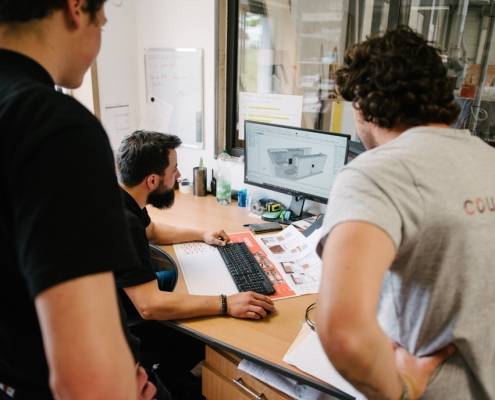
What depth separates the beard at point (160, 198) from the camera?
1653 millimetres

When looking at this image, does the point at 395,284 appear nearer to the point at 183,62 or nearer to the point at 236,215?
the point at 236,215

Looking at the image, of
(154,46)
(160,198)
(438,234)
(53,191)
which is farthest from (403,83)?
(154,46)

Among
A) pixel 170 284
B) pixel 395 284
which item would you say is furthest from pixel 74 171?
pixel 170 284

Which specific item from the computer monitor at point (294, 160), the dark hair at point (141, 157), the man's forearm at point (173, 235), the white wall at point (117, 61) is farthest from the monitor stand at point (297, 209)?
the white wall at point (117, 61)

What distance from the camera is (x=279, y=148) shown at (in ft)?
6.68

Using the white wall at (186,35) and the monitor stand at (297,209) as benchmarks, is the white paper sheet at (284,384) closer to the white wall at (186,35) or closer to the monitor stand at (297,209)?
the monitor stand at (297,209)

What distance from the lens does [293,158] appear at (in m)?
2.00

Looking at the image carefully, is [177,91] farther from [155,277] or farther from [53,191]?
[53,191]

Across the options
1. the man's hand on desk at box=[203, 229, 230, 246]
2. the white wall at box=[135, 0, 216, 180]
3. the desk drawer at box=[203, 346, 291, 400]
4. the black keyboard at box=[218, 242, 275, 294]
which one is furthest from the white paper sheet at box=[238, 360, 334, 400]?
the white wall at box=[135, 0, 216, 180]

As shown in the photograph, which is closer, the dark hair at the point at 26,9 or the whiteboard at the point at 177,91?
the dark hair at the point at 26,9

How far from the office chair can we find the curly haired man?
99 centimetres

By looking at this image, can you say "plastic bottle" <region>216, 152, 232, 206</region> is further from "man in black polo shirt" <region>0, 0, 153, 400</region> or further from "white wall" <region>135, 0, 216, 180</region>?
"man in black polo shirt" <region>0, 0, 153, 400</region>

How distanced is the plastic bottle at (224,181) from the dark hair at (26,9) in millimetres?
1810

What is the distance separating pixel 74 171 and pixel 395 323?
693 mm
